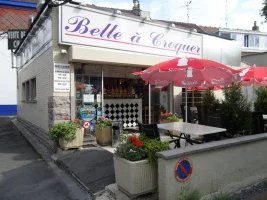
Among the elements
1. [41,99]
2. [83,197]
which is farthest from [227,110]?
[41,99]

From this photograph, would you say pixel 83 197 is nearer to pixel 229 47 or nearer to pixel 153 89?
pixel 153 89

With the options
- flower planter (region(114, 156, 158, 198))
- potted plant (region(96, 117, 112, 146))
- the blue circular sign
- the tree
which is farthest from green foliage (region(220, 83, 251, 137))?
the tree

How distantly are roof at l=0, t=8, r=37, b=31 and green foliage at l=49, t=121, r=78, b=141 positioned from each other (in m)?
16.3

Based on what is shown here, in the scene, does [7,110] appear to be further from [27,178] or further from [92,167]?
[92,167]

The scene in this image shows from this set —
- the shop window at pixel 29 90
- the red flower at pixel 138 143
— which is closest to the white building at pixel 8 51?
the shop window at pixel 29 90

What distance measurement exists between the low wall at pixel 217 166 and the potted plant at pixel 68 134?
11.7 feet

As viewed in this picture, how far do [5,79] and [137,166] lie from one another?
65.2 ft

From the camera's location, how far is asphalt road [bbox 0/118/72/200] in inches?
174

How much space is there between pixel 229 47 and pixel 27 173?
1045 centimetres

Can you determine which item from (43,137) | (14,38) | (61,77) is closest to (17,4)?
(14,38)

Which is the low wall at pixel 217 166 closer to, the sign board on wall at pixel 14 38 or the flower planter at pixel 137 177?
the flower planter at pixel 137 177

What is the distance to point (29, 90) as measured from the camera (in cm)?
1177

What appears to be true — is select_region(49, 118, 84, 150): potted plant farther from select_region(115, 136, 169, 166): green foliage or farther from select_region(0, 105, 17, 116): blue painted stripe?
select_region(0, 105, 17, 116): blue painted stripe

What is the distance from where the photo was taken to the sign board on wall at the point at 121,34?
23.3 ft
